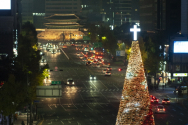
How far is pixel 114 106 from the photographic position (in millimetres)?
64688

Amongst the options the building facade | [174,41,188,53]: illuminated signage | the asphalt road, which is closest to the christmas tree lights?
the asphalt road

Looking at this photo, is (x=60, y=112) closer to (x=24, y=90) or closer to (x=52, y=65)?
(x=24, y=90)

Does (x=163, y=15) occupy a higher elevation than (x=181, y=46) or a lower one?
higher

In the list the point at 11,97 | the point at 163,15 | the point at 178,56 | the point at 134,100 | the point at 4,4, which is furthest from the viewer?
the point at 163,15

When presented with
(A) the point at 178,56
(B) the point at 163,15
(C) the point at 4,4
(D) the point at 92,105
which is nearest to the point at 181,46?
(A) the point at 178,56

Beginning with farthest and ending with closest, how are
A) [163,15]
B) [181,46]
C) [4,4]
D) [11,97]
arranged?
1. [163,15]
2. [4,4]
3. [181,46]
4. [11,97]

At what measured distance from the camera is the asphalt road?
53.0 metres

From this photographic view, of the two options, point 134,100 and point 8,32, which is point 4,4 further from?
point 134,100

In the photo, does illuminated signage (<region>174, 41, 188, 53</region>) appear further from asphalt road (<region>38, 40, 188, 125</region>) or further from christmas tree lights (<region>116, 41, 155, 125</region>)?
christmas tree lights (<region>116, 41, 155, 125</region>)

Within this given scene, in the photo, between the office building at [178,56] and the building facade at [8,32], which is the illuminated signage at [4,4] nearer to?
the building facade at [8,32]

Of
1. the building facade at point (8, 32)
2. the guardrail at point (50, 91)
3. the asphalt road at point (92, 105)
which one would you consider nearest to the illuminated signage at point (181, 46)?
the asphalt road at point (92, 105)

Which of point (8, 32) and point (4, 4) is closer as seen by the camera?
point (8, 32)

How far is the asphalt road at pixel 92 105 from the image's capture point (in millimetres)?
53000

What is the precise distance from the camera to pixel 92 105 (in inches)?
2584
